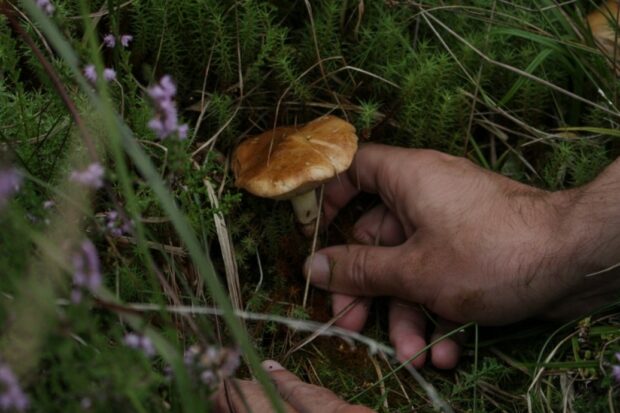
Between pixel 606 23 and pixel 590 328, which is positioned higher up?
pixel 606 23

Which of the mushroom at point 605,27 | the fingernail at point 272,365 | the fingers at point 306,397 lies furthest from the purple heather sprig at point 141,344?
the mushroom at point 605,27

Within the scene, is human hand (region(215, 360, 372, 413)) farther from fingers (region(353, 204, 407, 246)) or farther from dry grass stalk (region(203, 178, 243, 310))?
fingers (region(353, 204, 407, 246))

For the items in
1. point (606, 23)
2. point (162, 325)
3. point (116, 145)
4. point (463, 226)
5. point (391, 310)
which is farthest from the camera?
point (606, 23)

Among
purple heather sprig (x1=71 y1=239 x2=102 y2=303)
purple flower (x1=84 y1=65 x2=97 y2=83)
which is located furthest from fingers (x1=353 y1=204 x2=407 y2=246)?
purple heather sprig (x1=71 y1=239 x2=102 y2=303)

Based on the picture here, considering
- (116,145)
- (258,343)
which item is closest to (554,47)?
(258,343)

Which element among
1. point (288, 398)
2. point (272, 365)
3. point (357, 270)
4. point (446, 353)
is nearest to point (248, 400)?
point (288, 398)

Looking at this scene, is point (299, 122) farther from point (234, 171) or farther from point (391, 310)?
point (391, 310)
